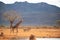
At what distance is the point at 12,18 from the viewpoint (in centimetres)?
200

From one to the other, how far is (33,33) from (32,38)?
7 centimetres

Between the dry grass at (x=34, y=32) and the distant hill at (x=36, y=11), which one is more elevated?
the distant hill at (x=36, y=11)

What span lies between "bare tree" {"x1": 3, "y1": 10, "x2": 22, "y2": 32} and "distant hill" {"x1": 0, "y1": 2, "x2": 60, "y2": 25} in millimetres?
51

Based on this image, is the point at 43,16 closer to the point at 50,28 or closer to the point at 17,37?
the point at 50,28

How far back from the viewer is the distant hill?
6.52 ft

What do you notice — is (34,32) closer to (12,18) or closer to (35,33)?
(35,33)

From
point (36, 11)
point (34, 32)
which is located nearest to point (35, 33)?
point (34, 32)

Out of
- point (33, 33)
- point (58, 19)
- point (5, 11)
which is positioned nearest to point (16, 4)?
point (5, 11)

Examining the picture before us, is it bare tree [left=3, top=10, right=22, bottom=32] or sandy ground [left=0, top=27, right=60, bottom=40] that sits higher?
bare tree [left=3, top=10, right=22, bottom=32]

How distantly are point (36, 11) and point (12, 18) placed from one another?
335mm

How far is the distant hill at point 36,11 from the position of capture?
1.99m

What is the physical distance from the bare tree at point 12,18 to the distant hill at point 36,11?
0.17 feet

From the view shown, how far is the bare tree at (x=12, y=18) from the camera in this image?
Answer: 1.98 meters

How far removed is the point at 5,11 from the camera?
202cm
